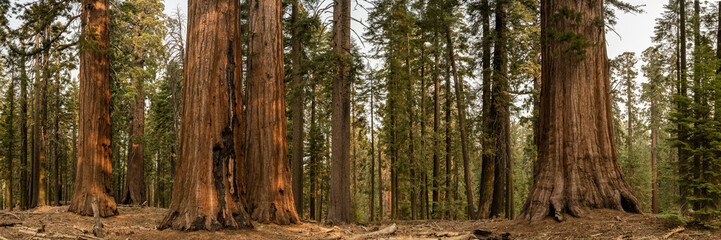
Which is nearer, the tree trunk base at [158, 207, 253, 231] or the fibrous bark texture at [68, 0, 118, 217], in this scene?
the tree trunk base at [158, 207, 253, 231]

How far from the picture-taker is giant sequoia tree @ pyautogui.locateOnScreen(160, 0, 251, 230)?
21.3ft

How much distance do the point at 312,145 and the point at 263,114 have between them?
18163 mm

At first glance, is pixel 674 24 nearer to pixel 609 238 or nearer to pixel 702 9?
pixel 702 9

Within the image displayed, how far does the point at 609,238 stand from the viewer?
566 centimetres

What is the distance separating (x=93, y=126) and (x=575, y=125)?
1077cm

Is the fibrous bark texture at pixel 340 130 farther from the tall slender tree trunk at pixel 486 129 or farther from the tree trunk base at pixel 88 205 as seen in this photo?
the tree trunk base at pixel 88 205

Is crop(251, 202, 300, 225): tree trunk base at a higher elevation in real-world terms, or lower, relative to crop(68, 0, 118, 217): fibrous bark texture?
lower

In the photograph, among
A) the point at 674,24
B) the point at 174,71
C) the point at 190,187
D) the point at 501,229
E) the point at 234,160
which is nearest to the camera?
the point at 190,187

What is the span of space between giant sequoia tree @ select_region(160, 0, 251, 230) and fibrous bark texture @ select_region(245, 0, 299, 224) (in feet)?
5.55

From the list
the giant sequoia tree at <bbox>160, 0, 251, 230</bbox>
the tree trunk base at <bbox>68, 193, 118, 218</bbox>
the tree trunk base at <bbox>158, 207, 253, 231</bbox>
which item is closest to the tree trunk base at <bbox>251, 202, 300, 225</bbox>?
the giant sequoia tree at <bbox>160, 0, 251, 230</bbox>

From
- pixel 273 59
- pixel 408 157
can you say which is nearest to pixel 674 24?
pixel 408 157

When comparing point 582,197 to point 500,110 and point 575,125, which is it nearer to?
point 575,125

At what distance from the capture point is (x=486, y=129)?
14148mm

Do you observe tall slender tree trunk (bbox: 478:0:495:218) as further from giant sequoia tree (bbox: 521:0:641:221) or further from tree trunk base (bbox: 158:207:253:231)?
tree trunk base (bbox: 158:207:253:231)
